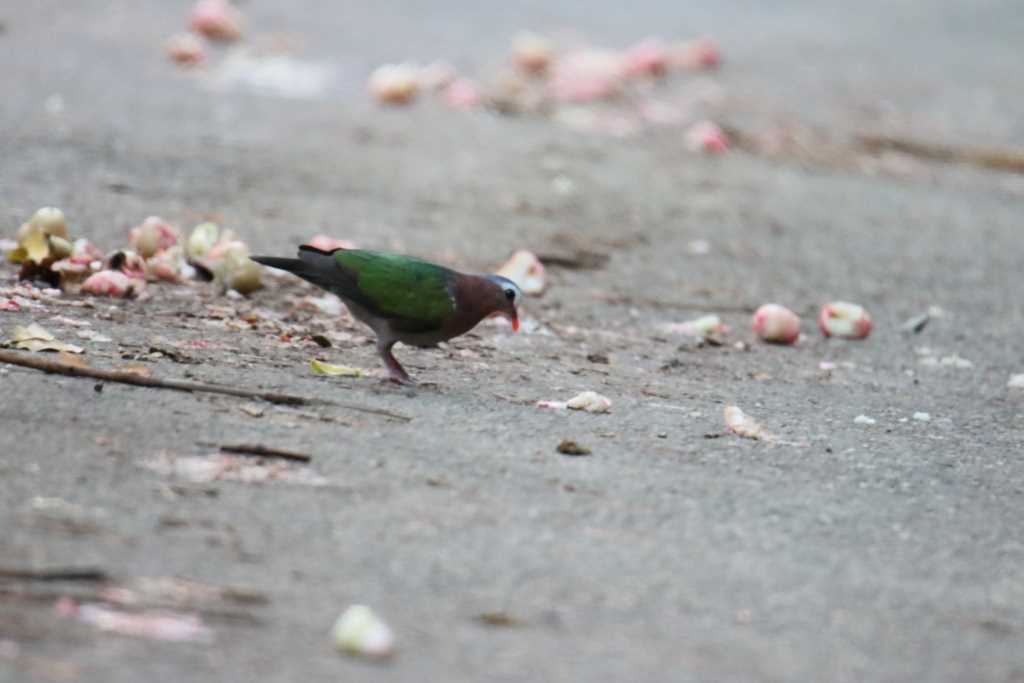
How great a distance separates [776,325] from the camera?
625cm

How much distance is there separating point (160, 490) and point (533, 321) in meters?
2.78

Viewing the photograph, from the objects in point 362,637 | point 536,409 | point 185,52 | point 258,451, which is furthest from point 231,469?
point 185,52

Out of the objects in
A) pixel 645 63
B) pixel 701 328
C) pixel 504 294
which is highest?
pixel 645 63

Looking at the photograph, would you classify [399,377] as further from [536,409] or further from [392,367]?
[536,409]

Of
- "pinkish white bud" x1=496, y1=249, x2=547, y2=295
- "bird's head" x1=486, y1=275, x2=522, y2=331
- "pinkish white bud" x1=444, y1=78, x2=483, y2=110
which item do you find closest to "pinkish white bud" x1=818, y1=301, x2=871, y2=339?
"pinkish white bud" x1=496, y1=249, x2=547, y2=295

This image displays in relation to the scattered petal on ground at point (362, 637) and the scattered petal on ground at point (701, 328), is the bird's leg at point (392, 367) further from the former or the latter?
the scattered petal on ground at point (362, 637)

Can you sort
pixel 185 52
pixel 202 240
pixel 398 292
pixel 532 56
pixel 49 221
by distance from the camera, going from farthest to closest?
pixel 532 56, pixel 185 52, pixel 202 240, pixel 49 221, pixel 398 292

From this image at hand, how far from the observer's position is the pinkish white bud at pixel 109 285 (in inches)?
211

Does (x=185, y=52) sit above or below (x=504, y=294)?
above

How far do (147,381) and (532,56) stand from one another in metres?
6.97

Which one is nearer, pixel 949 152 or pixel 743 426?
pixel 743 426

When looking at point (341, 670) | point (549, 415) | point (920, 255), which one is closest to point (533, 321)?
point (549, 415)

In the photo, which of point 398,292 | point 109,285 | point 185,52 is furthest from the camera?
point 185,52

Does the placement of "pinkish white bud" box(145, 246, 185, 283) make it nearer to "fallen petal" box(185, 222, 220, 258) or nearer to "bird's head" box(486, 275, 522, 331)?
"fallen petal" box(185, 222, 220, 258)
